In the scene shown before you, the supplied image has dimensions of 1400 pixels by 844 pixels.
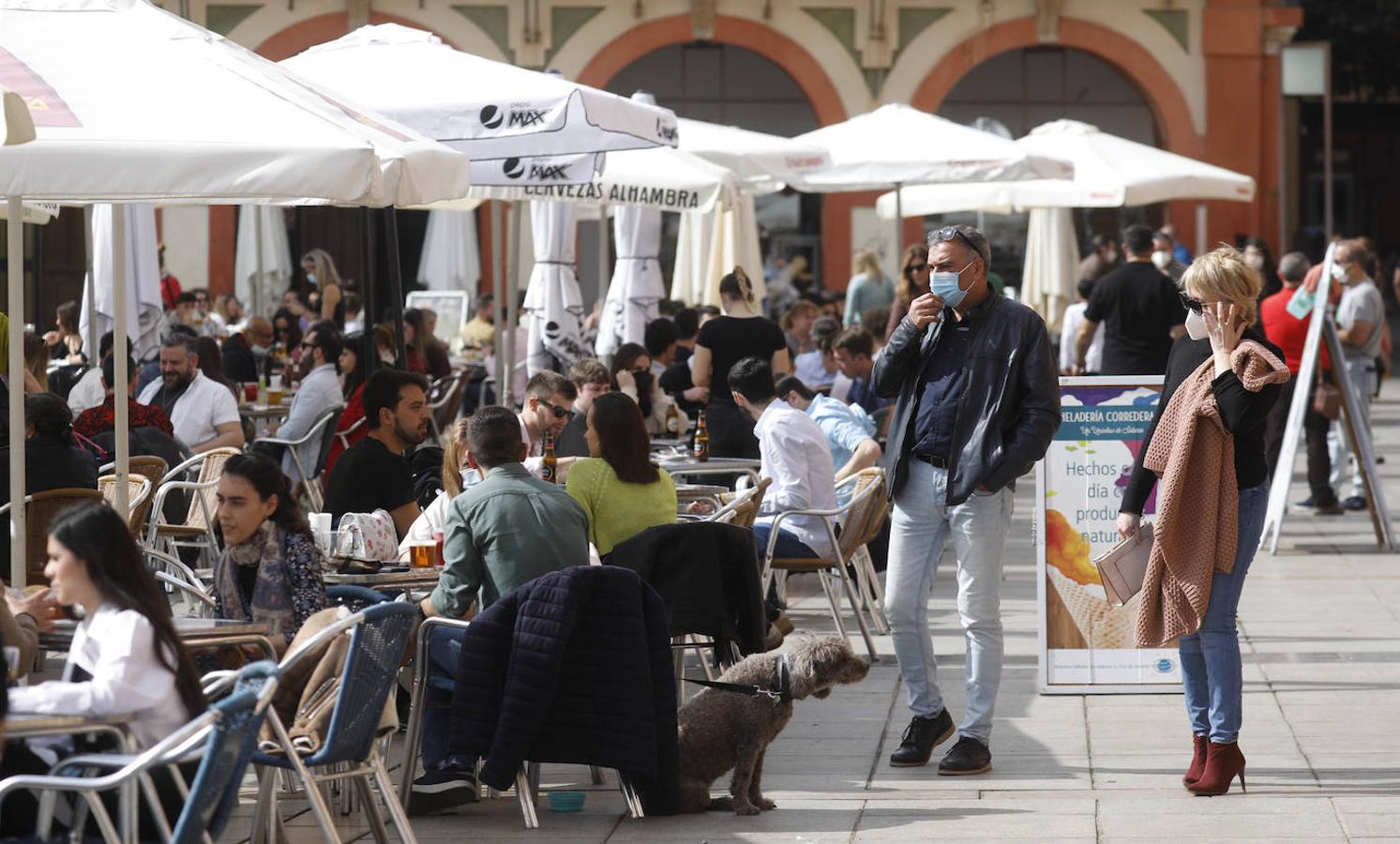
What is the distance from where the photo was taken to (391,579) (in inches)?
258

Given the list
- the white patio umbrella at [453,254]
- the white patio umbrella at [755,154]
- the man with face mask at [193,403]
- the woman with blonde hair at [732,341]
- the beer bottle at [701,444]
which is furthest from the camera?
the white patio umbrella at [453,254]

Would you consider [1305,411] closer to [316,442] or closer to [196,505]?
[316,442]

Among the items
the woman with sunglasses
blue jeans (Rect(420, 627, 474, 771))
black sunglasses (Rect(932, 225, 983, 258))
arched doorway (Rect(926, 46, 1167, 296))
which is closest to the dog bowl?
blue jeans (Rect(420, 627, 474, 771))

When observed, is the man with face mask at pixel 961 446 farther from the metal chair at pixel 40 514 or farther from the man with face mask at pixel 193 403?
the man with face mask at pixel 193 403

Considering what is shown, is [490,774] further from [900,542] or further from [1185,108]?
[1185,108]

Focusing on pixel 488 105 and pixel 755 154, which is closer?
pixel 488 105

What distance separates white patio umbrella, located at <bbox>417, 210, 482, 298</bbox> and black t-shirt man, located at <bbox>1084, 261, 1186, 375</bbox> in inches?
523

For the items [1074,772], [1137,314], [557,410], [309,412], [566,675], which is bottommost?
[1074,772]

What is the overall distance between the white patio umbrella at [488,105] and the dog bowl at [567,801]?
3.67m

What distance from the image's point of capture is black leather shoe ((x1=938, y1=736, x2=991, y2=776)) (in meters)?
6.70

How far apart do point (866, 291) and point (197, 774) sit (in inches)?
589

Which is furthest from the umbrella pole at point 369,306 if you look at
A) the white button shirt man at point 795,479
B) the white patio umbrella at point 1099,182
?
the white patio umbrella at point 1099,182

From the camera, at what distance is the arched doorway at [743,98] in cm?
2742

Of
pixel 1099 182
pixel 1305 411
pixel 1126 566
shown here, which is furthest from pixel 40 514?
pixel 1099 182
